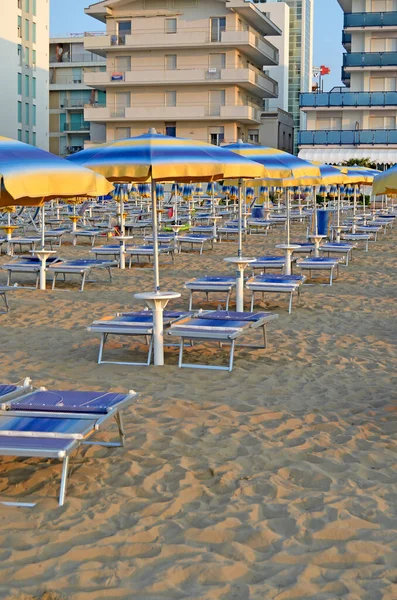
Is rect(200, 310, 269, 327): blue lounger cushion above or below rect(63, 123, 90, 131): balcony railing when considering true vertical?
below

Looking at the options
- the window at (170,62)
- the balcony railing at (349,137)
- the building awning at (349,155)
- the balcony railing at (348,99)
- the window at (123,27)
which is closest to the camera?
the building awning at (349,155)

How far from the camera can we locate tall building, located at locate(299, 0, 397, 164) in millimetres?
54219

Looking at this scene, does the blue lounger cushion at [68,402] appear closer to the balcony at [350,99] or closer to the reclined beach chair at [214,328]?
the reclined beach chair at [214,328]

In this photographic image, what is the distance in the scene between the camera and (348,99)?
180 ft

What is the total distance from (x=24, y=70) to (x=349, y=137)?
27868mm

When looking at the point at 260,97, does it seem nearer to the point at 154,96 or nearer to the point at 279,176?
the point at 154,96

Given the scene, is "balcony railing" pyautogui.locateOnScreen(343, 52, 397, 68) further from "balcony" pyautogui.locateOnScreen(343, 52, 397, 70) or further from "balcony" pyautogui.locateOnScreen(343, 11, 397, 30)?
"balcony" pyautogui.locateOnScreen(343, 11, 397, 30)

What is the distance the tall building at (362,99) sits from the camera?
54.2m

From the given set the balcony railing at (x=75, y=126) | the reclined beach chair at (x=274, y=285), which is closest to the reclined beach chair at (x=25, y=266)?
the reclined beach chair at (x=274, y=285)

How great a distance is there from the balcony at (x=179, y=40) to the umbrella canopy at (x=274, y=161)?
44.1m

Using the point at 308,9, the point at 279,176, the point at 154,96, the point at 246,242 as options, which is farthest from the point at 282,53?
the point at 279,176

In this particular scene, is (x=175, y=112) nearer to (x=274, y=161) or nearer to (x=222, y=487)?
(x=274, y=161)

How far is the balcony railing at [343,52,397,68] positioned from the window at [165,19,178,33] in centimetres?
1119

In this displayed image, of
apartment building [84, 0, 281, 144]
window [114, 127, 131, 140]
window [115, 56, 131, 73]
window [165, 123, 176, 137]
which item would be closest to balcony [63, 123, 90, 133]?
window [114, 127, 131, 140]
